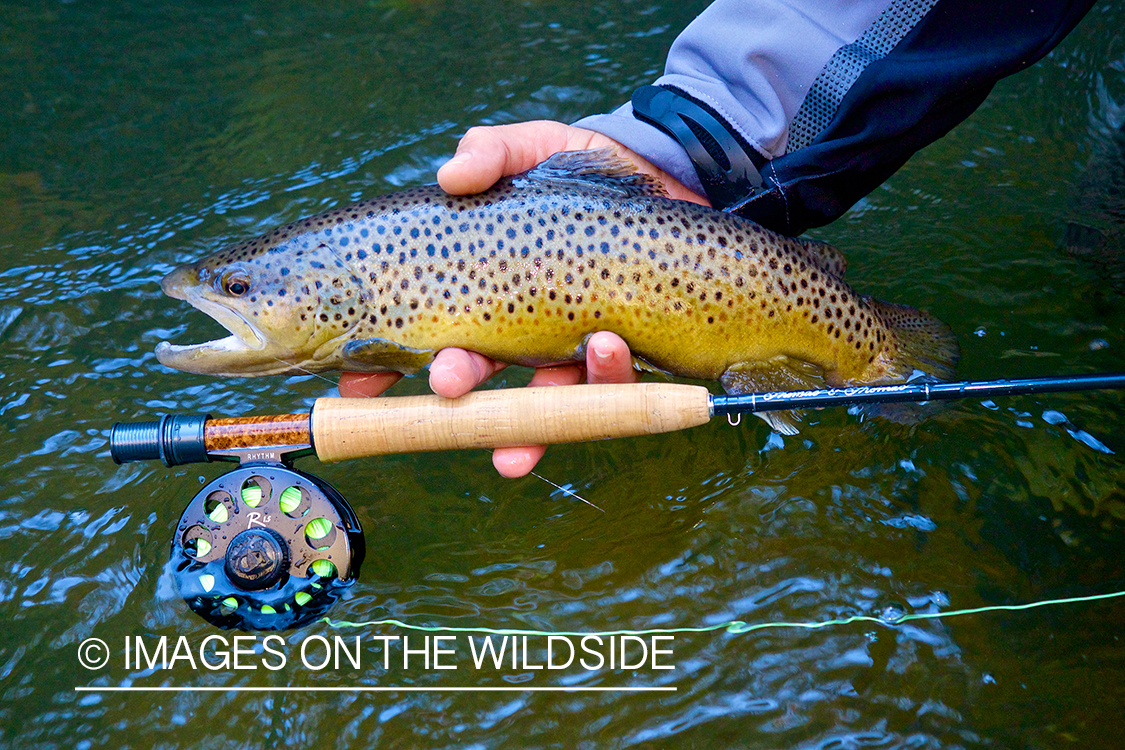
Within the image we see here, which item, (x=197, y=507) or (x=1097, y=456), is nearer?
(x=197, y=507)

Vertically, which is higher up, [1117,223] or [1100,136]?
[1100,136]

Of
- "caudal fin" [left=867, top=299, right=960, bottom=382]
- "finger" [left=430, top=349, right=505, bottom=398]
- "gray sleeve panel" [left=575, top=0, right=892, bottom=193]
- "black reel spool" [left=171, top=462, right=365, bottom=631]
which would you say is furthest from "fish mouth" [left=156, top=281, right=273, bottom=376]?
"caudal fin" [left=867, top=299, right=960, bottom=382]

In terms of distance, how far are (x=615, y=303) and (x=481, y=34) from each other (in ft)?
11.4

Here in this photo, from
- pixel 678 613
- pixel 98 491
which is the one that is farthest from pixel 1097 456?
pixel 98 491

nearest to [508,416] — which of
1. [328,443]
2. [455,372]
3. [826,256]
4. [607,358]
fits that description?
[455,372]

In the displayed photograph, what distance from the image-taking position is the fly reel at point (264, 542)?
215 centimetres

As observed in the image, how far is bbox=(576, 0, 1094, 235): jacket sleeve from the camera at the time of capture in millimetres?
2506

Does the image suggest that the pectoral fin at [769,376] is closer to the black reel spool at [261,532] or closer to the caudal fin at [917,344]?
the caudal fin at [917,344]

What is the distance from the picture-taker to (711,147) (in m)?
2.82

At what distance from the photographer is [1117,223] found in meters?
3.34

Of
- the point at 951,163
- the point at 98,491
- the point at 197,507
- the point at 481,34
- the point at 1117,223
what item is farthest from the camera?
the point at 481,34

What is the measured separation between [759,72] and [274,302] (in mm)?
1688

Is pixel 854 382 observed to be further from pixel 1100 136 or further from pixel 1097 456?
pixel 1100 136

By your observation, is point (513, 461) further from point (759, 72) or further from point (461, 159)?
point (759, 72)
